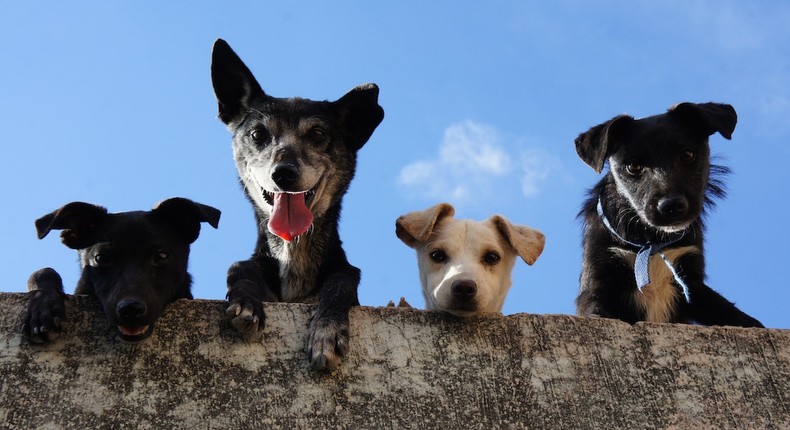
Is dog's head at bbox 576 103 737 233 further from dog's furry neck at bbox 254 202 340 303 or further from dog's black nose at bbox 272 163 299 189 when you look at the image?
dog's black nose at bbox 272 163 299 189

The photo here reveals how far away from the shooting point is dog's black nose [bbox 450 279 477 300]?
15.6 ft

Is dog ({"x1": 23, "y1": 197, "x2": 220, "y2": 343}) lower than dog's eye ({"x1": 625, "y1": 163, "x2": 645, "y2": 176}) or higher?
lower

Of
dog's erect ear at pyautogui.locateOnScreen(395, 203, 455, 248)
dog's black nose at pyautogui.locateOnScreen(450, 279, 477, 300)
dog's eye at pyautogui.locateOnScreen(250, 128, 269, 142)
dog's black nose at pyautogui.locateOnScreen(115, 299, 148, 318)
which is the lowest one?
dog's black nose at pyautogui.locateOnScreen(115, 299, 148, 318)

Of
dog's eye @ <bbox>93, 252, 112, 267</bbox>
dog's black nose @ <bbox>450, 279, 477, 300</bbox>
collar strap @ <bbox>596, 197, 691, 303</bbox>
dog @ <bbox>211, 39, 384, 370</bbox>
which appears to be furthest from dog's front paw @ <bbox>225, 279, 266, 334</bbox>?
collar strap @ <bbox>596, 197, 691, 303</bbox>

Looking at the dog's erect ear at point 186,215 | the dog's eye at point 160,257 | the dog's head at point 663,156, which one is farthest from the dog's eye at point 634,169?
the dog's eye at point 160,257

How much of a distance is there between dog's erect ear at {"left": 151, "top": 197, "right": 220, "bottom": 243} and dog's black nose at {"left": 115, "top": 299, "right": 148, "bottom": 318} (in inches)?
29.8

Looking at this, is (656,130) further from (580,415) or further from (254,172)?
(254,172)

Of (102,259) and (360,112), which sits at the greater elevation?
(360,112)

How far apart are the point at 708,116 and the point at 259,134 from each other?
3152 mm

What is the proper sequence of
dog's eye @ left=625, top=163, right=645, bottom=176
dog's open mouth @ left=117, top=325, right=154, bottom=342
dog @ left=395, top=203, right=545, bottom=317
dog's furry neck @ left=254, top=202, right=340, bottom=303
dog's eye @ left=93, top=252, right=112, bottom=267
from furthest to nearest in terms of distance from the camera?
dog's eye @ left=625, top=163, right=645, bottom=176 → dog's furry neck @ left=254, top=202, right=340, bottom=303 → dog @ left=395, top=203, right=545, bottom=317 → dog's eye @ left=93, top=252, right=112, bottom=267 → dog's open mouth @ left=117, top=325, right=154, bottom=342

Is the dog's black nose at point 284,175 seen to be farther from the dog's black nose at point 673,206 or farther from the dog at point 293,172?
the dog's black nose at point 673,206

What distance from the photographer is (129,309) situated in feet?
13.8

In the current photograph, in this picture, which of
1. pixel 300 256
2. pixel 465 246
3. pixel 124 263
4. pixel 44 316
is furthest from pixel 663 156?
pixel 44 316

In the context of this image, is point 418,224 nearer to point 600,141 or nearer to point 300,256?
point 300,256
